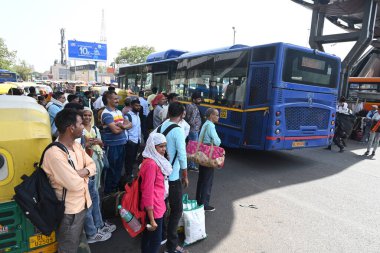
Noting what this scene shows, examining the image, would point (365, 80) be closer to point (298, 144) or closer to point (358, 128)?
point (358, 128)

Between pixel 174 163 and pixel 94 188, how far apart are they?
1.04 metres

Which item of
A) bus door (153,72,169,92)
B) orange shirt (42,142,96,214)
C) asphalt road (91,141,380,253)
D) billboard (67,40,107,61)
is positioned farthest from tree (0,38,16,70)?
orange shirt (42,142,96,214)

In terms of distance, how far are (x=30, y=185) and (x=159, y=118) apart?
4.77 m

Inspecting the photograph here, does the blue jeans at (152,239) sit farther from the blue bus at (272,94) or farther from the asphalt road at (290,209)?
the blue bus at (272,94)

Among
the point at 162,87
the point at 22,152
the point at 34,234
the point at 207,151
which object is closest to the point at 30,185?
the point at 22,152

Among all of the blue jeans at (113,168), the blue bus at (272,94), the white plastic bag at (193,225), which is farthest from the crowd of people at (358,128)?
the blue jeans at (113,168)

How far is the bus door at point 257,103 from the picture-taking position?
6.63 metres

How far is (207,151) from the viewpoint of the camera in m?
4.03

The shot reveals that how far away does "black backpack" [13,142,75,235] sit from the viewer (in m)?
2.01

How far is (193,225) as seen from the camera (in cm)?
346

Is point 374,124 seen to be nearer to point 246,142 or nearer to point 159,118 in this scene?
point 246,142

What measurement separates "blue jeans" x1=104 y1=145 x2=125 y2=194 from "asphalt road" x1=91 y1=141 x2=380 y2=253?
2.71 ft

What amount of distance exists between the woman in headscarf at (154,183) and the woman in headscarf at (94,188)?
38.4 inches

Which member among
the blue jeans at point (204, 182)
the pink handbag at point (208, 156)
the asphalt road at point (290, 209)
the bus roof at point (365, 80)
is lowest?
the asphalt road at point (290, 209)
